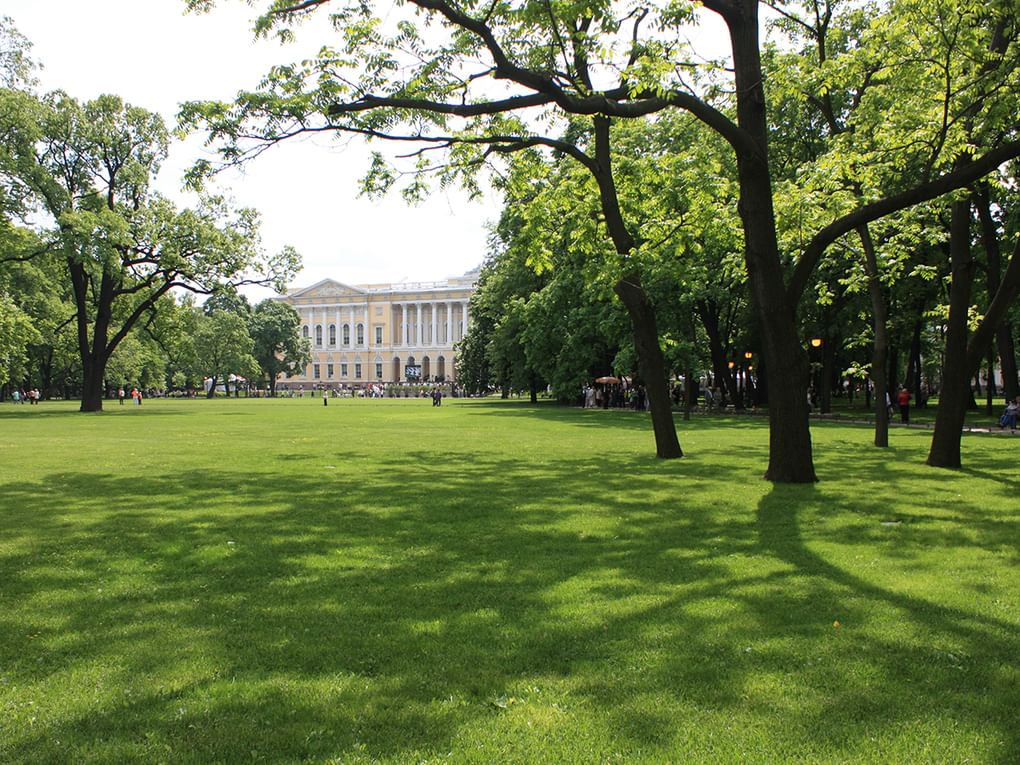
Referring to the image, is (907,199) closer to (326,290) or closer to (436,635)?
(436,635)

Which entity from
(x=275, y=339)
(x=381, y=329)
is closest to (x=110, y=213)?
(x=275, y=339)

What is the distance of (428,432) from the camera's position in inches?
1022

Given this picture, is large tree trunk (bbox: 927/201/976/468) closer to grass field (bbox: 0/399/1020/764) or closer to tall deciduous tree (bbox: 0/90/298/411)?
grass field (bbox: 0/399/1020/764)

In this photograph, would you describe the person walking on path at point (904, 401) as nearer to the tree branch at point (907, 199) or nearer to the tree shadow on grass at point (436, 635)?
the tree branch at point (907, 199)

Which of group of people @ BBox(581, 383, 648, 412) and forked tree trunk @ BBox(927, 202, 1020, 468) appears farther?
group of people @ BBox(581, 383, 648, 412)

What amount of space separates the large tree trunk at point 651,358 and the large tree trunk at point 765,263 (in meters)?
4.40

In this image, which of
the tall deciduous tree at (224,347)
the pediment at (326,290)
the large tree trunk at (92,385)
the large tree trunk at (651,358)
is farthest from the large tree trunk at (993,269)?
the pediment at (326,290)

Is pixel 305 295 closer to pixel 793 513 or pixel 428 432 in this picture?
pixel 428 432

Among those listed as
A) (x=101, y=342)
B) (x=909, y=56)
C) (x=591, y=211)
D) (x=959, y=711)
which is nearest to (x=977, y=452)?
(x=909, y=56)

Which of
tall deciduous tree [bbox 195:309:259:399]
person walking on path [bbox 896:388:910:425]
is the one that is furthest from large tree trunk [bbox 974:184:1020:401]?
tall deciduous tree [bbox 195:309:259:399]

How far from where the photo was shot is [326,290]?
160500mm

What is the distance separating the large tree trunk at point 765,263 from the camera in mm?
12203

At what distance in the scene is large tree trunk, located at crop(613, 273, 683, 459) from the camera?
16828mm

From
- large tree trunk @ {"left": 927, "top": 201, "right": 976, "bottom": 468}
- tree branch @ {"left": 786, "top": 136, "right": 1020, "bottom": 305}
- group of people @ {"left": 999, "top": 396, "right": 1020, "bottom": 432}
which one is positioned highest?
tree branch @ {"left": 786, "top": 136, "right": 1020, "bottom": 305}
